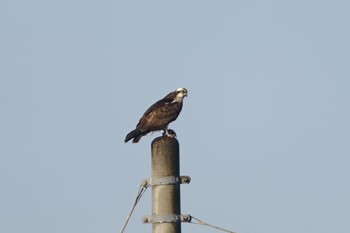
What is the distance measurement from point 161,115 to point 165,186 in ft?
23.5

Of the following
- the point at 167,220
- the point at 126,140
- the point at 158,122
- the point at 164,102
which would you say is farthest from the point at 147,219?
the point at 164,102

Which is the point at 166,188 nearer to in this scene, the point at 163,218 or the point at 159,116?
the point at 163,218

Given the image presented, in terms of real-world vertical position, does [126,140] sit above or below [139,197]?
above

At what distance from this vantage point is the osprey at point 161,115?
14.8 meters

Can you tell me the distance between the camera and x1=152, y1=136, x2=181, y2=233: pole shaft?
8367mm

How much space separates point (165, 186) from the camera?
27.7 feet

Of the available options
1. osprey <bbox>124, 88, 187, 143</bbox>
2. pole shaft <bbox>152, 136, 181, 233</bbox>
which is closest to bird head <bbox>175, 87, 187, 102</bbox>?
osprey <bbox>124, 88, 187, 143</bbox>

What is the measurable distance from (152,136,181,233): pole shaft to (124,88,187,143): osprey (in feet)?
16.5

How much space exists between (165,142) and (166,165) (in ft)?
0.90

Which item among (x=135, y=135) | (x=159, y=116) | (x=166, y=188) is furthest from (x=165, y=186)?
(x=159, y=116)

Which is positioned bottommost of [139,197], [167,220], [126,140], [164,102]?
[167,220]

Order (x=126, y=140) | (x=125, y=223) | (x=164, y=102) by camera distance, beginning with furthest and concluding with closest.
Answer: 1. (x=164, y=102)
2. (x=126, y=140)
3. (x=125, y=223)

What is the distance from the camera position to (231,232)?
9203 mm

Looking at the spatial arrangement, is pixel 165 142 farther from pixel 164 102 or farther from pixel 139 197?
pixel 164 102
